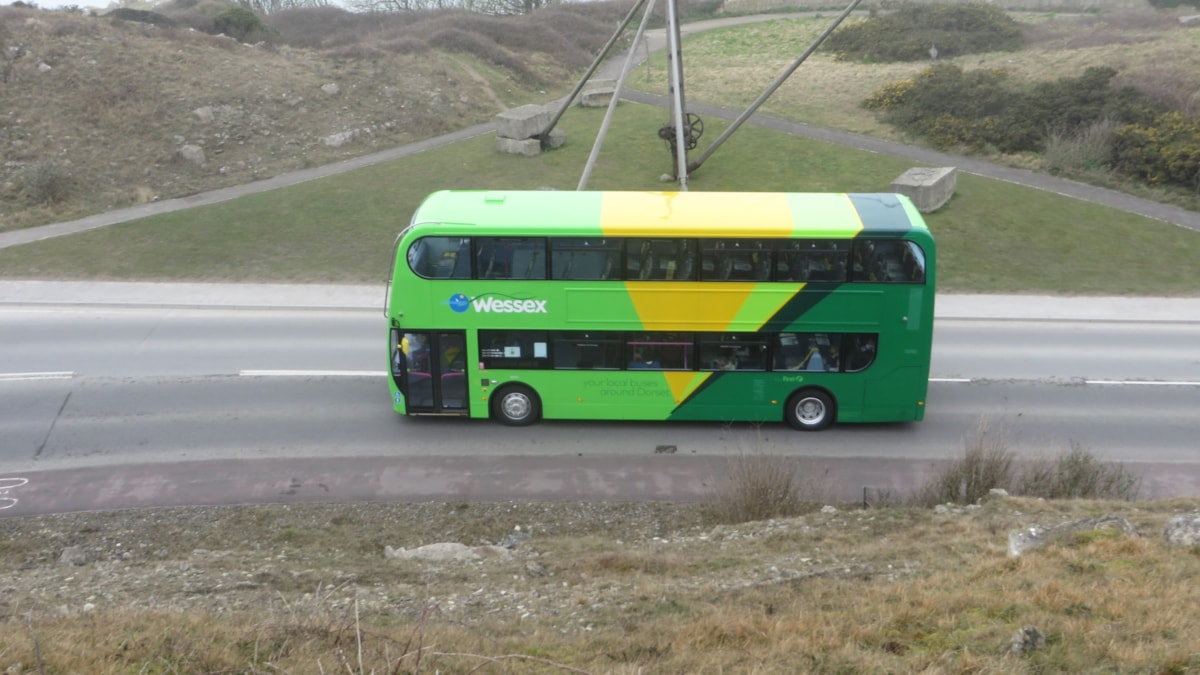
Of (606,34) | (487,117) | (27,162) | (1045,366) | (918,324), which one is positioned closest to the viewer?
(918,324)

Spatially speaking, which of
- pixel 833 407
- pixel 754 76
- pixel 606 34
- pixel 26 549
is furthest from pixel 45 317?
pixel 606 34

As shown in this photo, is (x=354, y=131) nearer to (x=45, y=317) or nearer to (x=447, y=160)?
(x=447, y=160)

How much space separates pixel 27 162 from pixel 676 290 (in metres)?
25.0

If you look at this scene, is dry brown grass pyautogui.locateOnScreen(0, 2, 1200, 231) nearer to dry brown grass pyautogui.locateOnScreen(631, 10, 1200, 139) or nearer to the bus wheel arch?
dry brown grass pyautogui.locateOnScreen(631, 10, 1200, 139)

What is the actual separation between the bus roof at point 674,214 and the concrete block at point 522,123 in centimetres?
1671

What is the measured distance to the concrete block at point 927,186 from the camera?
25.4m

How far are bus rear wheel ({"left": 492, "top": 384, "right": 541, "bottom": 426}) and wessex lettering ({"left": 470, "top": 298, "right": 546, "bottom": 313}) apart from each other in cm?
138

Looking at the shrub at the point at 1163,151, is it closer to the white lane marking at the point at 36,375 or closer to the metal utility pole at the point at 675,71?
the metal utility pole at the point at 675,71

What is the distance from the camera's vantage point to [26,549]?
38.5 feet

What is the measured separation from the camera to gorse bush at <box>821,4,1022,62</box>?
44969 mm

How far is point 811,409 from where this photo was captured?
15219mm

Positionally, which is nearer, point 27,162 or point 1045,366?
point 1045,366

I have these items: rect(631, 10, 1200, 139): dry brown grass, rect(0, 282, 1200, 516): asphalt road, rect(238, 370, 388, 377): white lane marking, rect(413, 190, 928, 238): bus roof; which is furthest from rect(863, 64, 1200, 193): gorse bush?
rect(238, 370, 388, 377): white lane marking

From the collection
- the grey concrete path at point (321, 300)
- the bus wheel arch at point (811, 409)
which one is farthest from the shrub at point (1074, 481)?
the grey concrete path at point (321, 300)
